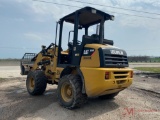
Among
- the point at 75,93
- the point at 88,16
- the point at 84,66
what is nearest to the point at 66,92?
the point at 75,93

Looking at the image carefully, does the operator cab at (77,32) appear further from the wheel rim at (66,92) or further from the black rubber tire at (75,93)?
the wheel rim at (66,92)

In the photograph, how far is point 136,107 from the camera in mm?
7066

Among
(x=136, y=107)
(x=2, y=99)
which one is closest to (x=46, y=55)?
(x=2, y=99)

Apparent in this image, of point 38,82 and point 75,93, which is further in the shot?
point 38,82

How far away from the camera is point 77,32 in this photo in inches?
277

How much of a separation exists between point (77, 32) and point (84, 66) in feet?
4.03

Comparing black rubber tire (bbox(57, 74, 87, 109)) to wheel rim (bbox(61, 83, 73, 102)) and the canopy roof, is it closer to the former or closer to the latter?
wheel rim (bbox(61, 83, 73, 102))

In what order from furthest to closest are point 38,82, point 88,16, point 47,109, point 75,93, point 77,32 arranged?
point 38,82, point 88,16, point 77,32, point 47,109, point 75,93

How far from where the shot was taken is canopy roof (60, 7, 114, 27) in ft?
22.5

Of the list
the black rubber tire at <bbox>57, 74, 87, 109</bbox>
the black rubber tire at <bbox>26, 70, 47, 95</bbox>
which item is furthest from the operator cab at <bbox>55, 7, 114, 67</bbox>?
the black rubber tire at <bbox>26, 70, 47, 95</bbox>

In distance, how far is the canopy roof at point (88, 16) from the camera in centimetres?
687

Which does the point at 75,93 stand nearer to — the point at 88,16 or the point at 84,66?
the point at 84,66

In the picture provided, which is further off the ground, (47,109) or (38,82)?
(38,82)

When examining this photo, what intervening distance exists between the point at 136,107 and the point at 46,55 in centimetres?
389
